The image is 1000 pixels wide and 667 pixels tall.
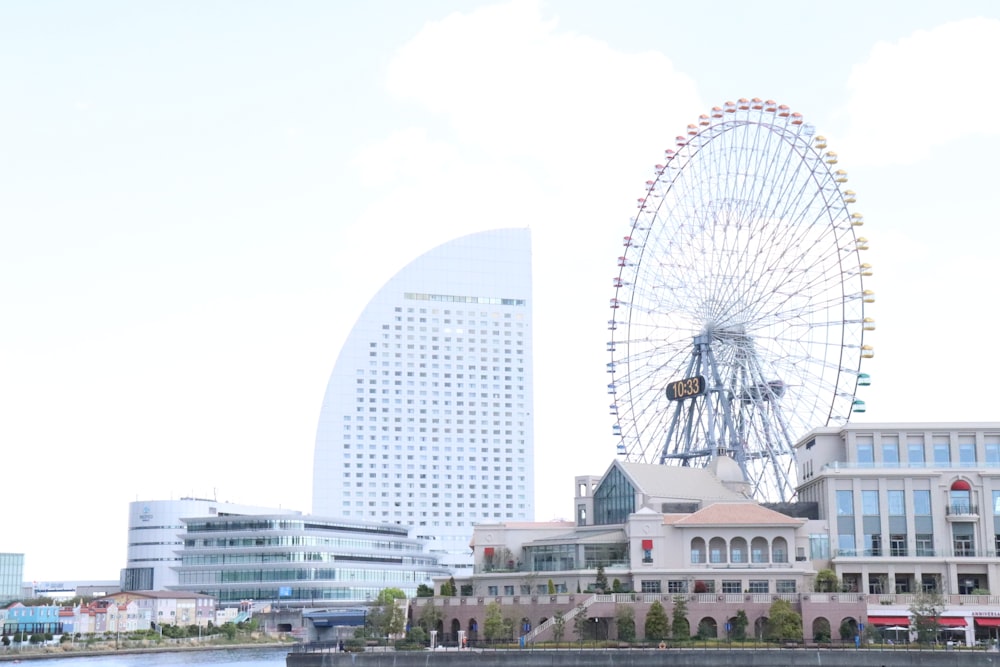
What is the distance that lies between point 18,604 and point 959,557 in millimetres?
128401

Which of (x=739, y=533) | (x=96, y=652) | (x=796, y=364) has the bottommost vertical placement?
(x=96, y=652)

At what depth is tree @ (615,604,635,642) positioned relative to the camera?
10606 centimetres

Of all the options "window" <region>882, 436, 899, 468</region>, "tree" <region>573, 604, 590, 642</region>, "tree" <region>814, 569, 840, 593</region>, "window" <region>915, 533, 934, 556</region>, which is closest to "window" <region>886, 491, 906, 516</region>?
"window" <region>915, 533, 934, 556</region>

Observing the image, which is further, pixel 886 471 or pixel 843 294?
pixel 843 294

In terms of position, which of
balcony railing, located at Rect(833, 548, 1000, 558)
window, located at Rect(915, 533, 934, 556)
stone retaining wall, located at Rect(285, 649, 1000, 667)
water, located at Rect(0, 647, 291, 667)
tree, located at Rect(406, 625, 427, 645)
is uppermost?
window, located at Rect(915, 533, 934, 556)

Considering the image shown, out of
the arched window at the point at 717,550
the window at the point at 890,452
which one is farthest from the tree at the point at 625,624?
the window at the point at 890,452

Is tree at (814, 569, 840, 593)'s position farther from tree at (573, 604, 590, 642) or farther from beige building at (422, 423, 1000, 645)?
tree at (573, 604, 590, 642)

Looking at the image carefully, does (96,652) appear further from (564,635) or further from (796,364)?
(796,364)

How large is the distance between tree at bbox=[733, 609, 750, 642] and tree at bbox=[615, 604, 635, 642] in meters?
8.01

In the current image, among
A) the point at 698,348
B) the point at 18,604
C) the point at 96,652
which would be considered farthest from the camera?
the point at 18,604

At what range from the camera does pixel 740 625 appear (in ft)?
A: 351

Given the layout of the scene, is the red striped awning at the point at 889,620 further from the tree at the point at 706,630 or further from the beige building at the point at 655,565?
the tree at the point at 706,630

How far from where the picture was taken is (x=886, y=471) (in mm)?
118250

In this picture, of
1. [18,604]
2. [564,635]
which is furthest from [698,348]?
[18,604]
